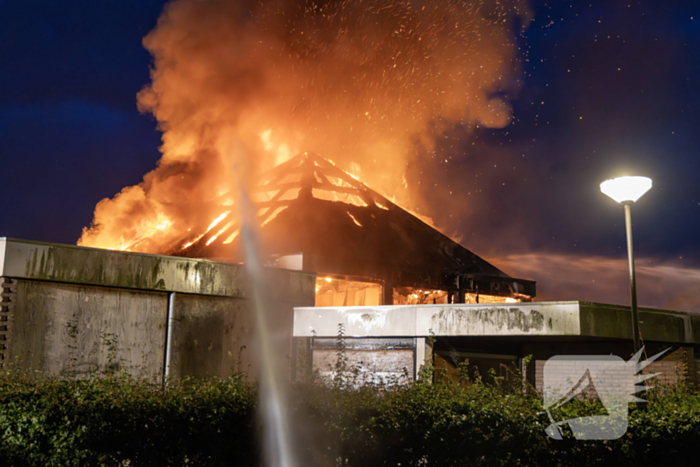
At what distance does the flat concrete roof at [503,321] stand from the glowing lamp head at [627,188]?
13.4 feet

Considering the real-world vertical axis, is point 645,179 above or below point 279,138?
below

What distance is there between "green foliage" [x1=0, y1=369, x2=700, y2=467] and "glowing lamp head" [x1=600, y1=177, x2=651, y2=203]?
383 cm

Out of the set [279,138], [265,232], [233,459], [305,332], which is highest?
[279,138]

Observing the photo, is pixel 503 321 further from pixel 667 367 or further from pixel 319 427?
pixel 319 427

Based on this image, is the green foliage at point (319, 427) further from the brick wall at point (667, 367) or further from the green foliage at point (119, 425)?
the brick wall at point (667, 367)

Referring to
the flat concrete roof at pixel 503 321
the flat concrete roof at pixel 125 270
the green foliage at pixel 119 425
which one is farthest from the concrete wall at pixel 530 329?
the green foliage at pixel 119 425

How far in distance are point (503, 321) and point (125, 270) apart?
32.9ft

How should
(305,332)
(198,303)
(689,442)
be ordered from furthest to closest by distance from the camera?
(305,332) → (198,303) → (689,442)

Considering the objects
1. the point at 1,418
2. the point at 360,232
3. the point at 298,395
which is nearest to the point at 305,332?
the point at 360,232

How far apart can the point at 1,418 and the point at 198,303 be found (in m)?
11.4

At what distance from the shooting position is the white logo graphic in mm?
8180

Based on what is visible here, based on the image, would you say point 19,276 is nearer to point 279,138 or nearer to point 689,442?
point 689,442

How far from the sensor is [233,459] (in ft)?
22.8

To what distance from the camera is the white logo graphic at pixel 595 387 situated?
818cm
